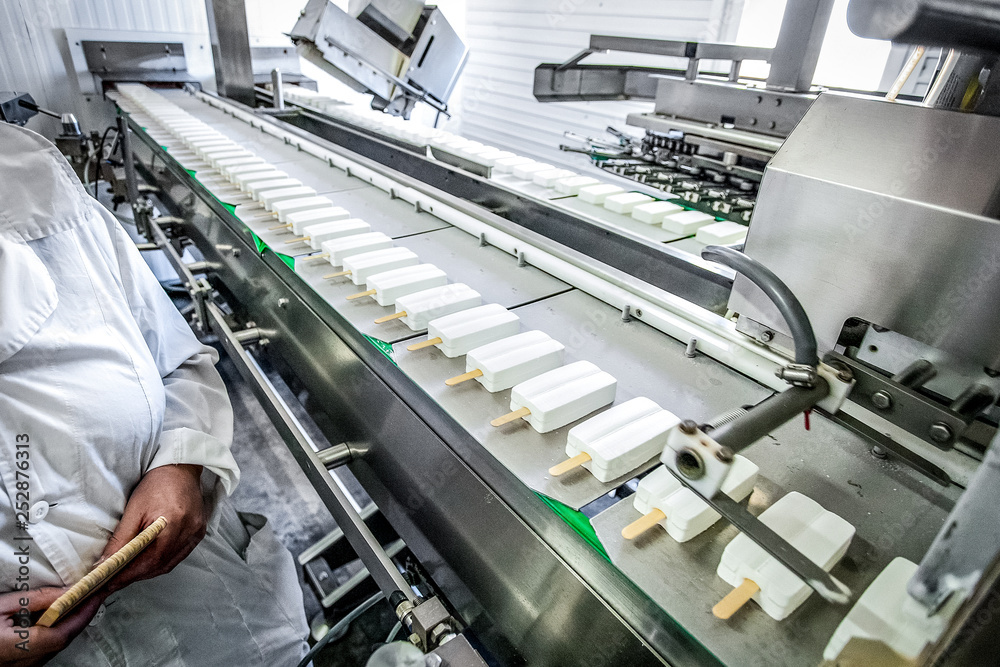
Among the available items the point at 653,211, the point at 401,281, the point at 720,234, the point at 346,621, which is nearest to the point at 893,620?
the point at 401,281

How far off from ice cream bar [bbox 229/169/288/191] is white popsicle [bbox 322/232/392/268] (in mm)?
697

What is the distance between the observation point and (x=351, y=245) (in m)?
1.48

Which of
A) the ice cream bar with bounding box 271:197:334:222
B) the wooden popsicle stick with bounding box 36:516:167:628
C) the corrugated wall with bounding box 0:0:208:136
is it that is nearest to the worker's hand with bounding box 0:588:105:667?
the wooden popsicle stick with bounding box 36:516:167:628

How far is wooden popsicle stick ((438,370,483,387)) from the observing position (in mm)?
1011

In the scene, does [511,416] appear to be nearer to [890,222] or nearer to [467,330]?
[467,330]

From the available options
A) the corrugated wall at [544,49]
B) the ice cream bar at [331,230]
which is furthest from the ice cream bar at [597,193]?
the corrugated wall at [544,49]

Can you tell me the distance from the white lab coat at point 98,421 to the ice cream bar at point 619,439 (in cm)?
89

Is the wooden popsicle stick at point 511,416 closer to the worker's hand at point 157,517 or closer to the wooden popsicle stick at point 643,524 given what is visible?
the wooden popsicle stick at point 643,524

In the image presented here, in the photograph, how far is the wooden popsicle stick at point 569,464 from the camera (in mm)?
814

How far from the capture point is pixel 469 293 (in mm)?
1287

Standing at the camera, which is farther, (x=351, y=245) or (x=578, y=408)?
(x=351, y=245)

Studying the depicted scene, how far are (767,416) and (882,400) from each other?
0.19 meters

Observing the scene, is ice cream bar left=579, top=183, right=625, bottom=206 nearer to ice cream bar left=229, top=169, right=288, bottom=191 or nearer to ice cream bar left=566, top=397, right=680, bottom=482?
ice cream bar left=229, top=169, right=288, bottom=191

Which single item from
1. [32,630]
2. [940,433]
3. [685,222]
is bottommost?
[32,630]
